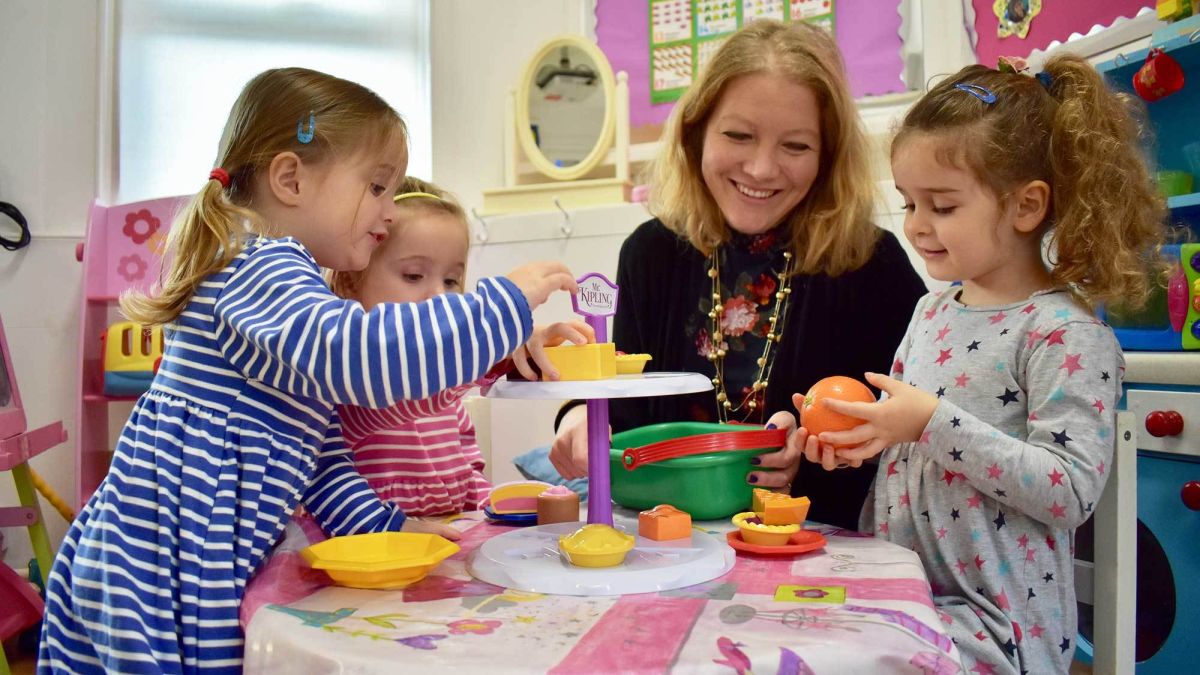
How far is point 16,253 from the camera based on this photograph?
100 inches

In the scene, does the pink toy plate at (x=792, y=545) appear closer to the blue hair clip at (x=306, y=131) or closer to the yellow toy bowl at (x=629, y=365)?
the yellow toy bowl at (x=629, y=365)

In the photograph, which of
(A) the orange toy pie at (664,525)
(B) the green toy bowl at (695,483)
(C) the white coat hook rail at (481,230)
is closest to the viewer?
(A) the orange toy pie at (664,525)

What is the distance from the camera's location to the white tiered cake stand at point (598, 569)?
0.65 m

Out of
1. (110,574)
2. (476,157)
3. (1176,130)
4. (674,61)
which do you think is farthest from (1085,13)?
(110,574)

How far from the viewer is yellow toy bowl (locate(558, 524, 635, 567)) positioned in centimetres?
68

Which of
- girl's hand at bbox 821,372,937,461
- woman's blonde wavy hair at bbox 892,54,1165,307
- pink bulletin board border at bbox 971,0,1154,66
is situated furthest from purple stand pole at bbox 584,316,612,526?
pink bulletin board border at bbox 971,0,1154,66

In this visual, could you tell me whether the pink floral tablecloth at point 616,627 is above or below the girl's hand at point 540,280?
below

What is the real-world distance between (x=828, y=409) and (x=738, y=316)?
51cm

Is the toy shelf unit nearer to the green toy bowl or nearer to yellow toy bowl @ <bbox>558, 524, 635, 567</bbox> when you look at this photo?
the green toy bowl

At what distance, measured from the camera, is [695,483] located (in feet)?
2.94

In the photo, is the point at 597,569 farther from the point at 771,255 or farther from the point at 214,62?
the point at 214,62

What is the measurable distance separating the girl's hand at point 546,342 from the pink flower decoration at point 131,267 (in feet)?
6.43

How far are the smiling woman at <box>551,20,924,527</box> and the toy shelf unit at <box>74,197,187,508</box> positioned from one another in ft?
5.10

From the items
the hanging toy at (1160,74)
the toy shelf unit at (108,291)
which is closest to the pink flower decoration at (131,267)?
the toy shelf unit at (108,291)
